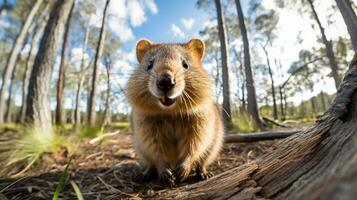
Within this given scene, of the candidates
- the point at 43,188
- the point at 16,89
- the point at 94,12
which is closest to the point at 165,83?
the point at 43,188

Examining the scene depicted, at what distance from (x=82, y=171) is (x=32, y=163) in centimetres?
95

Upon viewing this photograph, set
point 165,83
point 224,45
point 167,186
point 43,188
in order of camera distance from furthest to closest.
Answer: point 224,45 < point 43,188 < point 167,186 < point 165,83

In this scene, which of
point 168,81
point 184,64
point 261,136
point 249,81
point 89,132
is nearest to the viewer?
point 168,81

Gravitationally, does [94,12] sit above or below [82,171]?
above

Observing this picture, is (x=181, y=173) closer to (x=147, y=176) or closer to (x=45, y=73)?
(x=147, y=176)

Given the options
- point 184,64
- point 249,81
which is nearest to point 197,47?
point 184,64

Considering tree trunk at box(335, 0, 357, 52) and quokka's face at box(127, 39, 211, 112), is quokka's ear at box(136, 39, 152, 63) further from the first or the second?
tree trunk at box(335, 0, 357, 52)

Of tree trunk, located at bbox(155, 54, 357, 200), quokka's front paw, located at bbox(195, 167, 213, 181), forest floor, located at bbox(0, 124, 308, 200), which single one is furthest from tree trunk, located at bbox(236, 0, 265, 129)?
tree trunk, located at bbox(155, 54, 357, 200)

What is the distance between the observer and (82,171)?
3.86 m

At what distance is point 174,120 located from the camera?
3.16 m

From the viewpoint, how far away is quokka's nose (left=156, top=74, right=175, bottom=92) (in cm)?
257

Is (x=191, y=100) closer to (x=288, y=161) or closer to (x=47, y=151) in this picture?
(x=288, y=161)

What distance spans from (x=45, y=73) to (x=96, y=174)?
12.2 feet

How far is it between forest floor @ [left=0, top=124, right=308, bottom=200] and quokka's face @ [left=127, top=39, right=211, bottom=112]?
913mm
